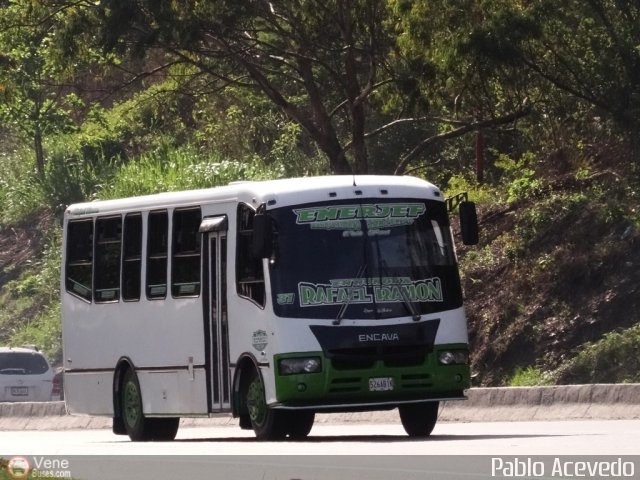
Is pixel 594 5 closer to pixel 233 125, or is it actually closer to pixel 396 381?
pixel 396 381

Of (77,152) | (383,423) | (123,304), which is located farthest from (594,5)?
(77,152)

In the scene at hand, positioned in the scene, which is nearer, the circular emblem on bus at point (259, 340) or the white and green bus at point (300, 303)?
the white and green bus at point (300, 303)

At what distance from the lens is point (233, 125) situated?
4456 centimetres

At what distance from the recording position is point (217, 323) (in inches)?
752

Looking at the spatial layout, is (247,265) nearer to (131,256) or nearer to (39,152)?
(131,256)

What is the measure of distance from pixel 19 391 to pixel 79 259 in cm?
1286

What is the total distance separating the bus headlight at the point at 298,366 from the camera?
17.4m

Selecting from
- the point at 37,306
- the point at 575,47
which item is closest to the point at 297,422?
the point at 575,47

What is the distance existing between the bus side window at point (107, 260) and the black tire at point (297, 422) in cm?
409

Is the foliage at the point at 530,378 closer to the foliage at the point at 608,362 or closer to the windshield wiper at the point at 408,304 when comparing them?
the foliage at the point at 608,362

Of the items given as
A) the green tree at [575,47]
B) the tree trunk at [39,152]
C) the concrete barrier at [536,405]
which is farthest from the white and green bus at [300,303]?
the tree trunk at [39,152]

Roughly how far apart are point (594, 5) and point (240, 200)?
32.0 feet

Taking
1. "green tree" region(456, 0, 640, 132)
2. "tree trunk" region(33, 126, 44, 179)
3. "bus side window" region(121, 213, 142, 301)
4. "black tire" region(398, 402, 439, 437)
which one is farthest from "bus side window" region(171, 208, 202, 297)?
"tree trunk" region(33, 126, 44, 179)

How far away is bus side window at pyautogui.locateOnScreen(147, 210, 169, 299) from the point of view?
20328 millimetres
